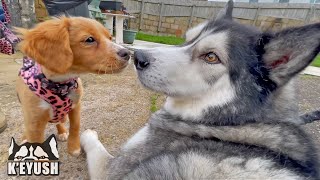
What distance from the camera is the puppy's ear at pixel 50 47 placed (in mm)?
1952

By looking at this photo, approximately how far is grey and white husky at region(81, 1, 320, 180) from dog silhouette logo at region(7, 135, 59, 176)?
64 cm

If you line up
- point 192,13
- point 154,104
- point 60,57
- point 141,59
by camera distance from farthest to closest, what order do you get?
1. point 192,13
2. point 154,104
3. point 60,57
4. point 141,59

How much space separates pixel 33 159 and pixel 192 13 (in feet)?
41.7

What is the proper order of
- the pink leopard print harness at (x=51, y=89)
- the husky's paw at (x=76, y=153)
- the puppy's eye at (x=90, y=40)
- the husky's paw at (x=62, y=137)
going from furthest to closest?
the husky's paw at (x=62, y=137), the husky's paw at (x=76, y=153), the puppy's eye at (x=90, y=40), the pink leopard print harness at (x=51, y=89)

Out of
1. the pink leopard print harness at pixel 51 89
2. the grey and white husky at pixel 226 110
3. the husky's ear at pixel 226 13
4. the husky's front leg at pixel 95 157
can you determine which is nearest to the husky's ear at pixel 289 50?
the grey and white husky at pixel 226 110

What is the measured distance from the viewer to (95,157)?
2031mm

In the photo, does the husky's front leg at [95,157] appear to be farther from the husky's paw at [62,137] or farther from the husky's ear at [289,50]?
the husky's ear at [289,50]

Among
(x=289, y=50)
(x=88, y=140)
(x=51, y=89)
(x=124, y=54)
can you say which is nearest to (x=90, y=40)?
(x=124, y=54)

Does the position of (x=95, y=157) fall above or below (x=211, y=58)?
below

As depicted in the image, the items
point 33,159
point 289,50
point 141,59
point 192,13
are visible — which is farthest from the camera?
point 192,13

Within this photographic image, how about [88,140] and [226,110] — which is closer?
[226,110]

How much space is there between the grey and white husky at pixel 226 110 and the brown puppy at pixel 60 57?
1.87 ft

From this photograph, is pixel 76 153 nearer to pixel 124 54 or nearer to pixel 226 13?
pixel 124 54

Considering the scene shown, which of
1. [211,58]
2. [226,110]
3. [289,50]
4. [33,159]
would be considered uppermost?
[289,50]
